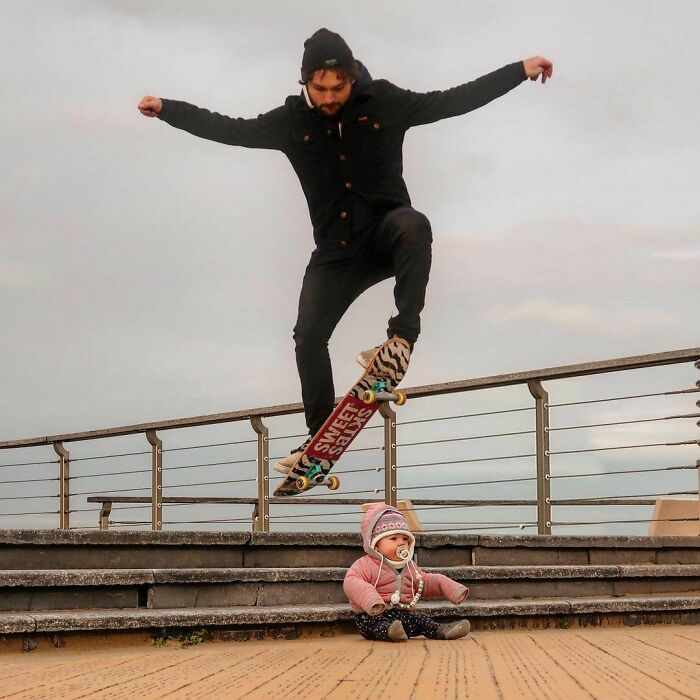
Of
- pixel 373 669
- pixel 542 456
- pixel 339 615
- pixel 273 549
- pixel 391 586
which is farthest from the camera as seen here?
pixel 542 456

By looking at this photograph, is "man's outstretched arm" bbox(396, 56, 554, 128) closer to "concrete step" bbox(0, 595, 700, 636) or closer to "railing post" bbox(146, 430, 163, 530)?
"concrete step" bbox(0, 595, 700, 636)

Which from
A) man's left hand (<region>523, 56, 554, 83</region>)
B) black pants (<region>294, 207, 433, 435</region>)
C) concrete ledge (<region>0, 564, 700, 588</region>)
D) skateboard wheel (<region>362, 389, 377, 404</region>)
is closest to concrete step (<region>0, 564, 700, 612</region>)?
concrete ledge (<region>0, 564, 700, 588</region>)

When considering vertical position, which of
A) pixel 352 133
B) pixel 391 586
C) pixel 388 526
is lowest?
pixel 391 586

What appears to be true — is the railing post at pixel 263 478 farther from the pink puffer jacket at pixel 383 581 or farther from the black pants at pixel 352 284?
the pink puffer jacket at pixel 383 581

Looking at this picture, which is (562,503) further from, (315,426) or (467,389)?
(315,426)

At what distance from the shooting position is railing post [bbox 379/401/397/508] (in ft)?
25.3

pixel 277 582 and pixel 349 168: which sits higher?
pixel 349 168

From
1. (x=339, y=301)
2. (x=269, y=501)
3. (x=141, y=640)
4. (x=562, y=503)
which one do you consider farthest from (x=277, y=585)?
(x=269, y=501)

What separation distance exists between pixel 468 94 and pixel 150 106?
1664mm

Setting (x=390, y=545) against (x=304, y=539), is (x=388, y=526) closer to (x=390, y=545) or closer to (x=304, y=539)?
(x=390, y=545)

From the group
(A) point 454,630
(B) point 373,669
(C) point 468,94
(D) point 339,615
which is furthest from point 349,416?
(B) point 373,669

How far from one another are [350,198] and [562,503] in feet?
8.57

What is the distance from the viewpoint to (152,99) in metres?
5.62

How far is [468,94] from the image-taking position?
5.66m
